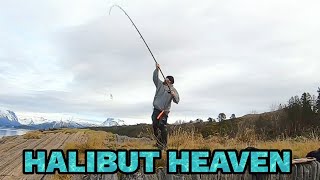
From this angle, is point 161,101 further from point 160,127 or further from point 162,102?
point 160,127

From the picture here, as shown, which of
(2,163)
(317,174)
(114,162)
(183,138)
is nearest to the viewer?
(114,162)

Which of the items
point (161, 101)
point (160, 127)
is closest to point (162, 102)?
point (161, 101)

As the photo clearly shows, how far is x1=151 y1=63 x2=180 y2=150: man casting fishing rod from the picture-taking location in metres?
8.20

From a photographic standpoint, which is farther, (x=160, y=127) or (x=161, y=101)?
(x=161, y=101)

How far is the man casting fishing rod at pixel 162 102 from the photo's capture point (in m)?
8.20

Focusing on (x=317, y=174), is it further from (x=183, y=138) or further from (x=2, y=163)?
(x=2, y=163)

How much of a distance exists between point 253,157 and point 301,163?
31.3 inches

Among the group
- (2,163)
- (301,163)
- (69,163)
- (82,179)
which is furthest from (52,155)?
(301,163)

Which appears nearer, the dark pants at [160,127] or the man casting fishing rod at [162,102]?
the dark pants at [160,127]

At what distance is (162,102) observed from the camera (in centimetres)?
835

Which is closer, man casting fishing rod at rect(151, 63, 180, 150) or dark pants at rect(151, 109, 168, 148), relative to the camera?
dark pants at rect(151, 109, 168, 148)

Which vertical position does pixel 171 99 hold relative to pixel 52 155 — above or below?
above

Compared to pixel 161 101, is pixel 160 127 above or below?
below

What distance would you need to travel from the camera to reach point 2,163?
24.4 ft
